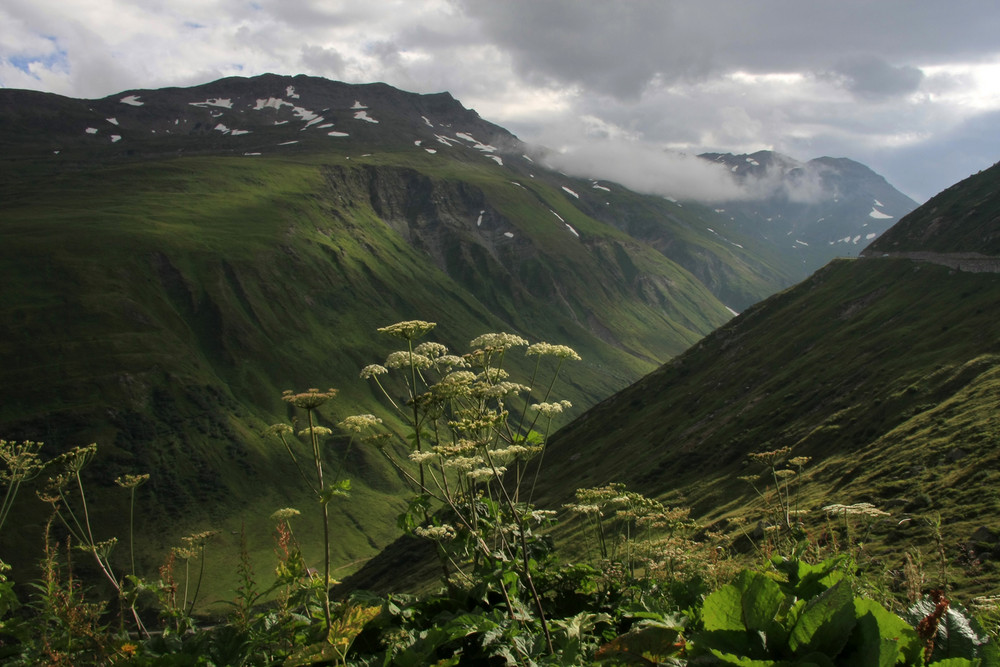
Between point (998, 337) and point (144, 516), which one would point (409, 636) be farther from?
point (144, 516)

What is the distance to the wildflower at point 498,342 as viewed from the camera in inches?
382

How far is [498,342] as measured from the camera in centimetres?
1002

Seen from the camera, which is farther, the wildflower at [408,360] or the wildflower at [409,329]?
the wildflower at [409,329]

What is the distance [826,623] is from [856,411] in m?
74.5

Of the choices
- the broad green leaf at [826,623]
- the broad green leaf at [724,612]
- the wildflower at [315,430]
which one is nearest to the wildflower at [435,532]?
the wildflower at [315,430]

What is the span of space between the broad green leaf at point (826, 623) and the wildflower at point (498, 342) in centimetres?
564

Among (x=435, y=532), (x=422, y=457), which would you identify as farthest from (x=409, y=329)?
(x=435, y=532)

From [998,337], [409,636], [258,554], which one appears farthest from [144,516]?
[409,636]

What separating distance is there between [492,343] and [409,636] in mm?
4788

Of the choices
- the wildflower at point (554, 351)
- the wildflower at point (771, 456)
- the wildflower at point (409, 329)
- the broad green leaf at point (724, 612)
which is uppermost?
the wildflower at point (409, 329)

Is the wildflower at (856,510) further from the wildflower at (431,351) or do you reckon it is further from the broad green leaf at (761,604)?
the wildflower at (431,351)

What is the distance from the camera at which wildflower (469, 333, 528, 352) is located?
31.8 ft

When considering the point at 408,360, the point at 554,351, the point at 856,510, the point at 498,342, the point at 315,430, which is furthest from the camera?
the point at 498,342

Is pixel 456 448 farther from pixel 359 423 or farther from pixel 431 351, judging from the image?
pixel 431 351
